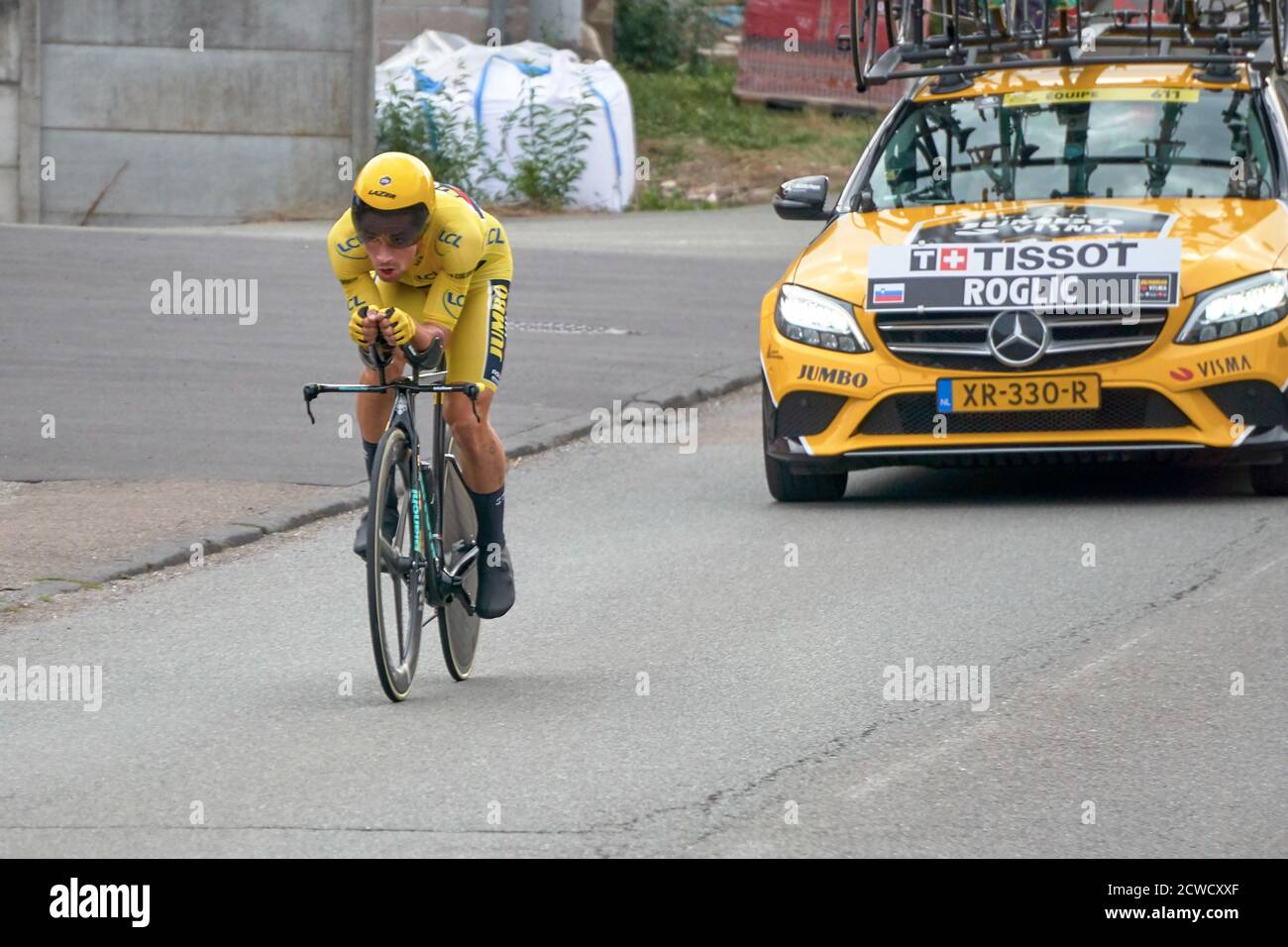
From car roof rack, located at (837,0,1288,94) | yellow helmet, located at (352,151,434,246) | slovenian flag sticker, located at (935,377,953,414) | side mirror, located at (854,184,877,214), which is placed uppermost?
car roof rack, located at (837,0,1288,94)

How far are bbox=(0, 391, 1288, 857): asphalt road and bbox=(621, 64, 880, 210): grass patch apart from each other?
19556mm

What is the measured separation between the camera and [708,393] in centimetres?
1503

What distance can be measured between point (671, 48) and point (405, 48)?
448 inches

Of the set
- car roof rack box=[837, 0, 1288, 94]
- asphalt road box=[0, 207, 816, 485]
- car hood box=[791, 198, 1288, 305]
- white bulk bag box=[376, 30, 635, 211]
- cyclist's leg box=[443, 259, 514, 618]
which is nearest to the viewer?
cyclist's leg box=[443, 259, 514, 618]

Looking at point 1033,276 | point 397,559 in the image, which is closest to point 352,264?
point 397,559

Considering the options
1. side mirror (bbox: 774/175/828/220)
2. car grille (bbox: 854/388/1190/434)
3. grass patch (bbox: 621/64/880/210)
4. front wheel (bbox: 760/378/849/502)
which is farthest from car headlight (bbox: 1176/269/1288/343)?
grass patch (bbox: 621/64/880/210)

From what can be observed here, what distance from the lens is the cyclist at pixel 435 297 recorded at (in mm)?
7082

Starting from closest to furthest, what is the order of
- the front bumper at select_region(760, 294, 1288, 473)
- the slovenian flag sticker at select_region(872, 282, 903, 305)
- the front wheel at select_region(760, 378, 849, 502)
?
the front bumper at select_region(760, 294, 1288, 473)
the slovenian flag sticker at select_region(872, 282, 903, 305)
the front wheel at select_region(760, 378, 849, 502)

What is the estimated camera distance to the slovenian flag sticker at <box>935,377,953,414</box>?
10664 mm

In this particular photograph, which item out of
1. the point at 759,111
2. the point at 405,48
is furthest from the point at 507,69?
the point at 759,111

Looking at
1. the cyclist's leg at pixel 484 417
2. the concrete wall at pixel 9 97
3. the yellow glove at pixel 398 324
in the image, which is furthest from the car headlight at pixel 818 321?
the concrete wall at pixel 9 97

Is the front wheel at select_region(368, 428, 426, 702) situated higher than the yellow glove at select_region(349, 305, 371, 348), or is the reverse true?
the yellow glove at select_region(349, 305, 371, 348)

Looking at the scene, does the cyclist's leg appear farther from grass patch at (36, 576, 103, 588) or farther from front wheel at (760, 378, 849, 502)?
front wheel at (760, 378, 849, 502)
